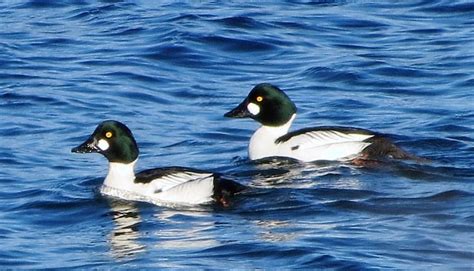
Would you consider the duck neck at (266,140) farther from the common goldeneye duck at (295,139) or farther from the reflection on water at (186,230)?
the reflection on water at (186,230)

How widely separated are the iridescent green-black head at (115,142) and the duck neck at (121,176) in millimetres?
51

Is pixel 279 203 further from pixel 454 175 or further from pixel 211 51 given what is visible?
pixel 211 51

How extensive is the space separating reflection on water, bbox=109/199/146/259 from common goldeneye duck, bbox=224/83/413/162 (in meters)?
2.28

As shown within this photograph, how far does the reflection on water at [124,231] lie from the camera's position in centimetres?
1337

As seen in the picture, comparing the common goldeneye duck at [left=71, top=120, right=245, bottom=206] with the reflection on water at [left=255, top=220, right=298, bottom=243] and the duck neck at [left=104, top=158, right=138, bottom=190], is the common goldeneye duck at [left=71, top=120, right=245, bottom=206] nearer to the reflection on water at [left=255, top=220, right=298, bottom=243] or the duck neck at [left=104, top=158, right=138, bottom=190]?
the duck neck at [left=104, top=158, right=138, bottom=190]

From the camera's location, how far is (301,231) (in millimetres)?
13750

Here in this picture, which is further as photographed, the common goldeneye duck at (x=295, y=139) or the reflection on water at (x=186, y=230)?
the common goldeneye duck at (x=295, y=139)

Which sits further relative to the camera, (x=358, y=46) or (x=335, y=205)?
(x=358, y=46)

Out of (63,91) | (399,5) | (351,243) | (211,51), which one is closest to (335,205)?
(351,243)

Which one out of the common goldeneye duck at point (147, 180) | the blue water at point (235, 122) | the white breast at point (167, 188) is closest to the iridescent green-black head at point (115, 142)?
the common goldeneye duck at point (147, 180)

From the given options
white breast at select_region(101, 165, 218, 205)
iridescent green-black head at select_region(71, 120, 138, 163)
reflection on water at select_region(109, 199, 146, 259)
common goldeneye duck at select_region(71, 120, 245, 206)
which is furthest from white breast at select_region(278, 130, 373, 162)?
reflection on water at select_region(109, 199, 146, 259)

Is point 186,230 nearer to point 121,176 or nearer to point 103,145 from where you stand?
point 121,176

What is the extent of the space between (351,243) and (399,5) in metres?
13.2

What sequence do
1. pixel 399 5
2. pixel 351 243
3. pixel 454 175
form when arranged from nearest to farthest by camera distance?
1. pixel 351 243
2. pixel 454 175
3. pixel 399 5
